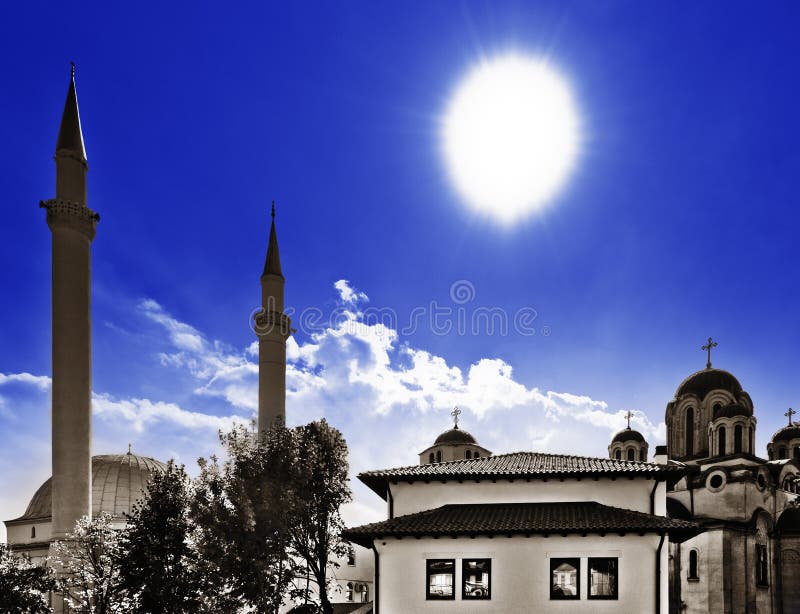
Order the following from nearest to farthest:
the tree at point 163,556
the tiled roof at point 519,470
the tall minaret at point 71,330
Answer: the tiled roof at point 519,470
the tree at point 163,556
the tall minaret at point 71,330

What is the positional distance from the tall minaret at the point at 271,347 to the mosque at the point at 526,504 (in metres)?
0.11

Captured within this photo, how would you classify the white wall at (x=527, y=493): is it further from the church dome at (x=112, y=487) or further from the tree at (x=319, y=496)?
the church dome at (x=112, y=487)

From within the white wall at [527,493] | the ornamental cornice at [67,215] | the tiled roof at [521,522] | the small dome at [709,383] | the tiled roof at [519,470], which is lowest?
the tiled roof at [521,522]

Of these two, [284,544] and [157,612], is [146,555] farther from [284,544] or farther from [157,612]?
[284,544]

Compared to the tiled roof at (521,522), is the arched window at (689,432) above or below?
above

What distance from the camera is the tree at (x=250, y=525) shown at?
2317cm

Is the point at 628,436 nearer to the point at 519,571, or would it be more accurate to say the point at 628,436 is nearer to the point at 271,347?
the point at 271,347

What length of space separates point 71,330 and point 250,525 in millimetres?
20648

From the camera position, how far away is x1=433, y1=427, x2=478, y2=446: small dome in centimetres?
6203

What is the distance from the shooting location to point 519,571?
20.2 meters

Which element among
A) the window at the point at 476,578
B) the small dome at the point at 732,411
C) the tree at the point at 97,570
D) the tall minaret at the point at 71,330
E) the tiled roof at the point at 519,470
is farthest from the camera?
the small dome at the point at 732,411

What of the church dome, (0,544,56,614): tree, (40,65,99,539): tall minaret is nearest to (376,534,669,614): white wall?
(0,544,56,614): tree

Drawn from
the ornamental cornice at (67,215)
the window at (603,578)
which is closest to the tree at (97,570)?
the ornamental cornice at (67,215)

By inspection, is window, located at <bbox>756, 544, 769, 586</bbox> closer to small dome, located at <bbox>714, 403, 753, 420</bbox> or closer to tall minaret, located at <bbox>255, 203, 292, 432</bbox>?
small dome, located at <bbox>714, 403, 753, 420</bbox>
